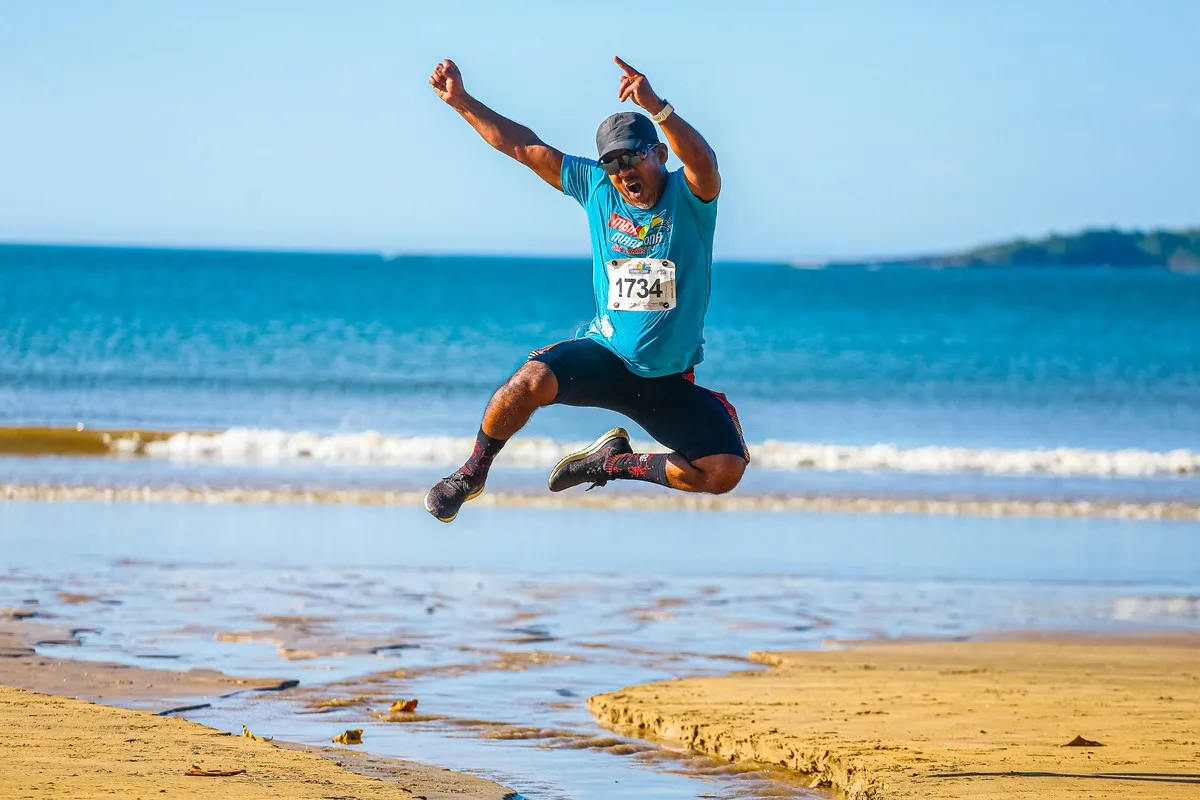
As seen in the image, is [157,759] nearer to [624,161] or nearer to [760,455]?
[624,161]

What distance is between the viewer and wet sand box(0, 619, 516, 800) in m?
6.61

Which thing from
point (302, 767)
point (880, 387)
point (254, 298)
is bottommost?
point (302, 767)

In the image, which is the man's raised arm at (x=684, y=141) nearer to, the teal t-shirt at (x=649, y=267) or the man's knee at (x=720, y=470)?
the teal t-shirt at (x=649, y=267)

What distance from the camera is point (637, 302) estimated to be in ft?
25.1

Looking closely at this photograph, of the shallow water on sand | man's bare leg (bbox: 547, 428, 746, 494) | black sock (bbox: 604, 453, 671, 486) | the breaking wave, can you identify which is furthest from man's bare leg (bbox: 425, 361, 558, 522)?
the breaking wave

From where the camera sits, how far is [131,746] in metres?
7.34

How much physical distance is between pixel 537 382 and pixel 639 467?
921 mm

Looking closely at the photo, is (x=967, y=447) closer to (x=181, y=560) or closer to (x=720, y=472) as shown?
(x=181, y=560)

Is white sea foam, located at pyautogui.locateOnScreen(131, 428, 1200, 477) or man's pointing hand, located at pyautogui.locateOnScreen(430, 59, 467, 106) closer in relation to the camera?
man's pointing hand, located at pyautogui.locateOnScreen(430, 59, 467, 106)

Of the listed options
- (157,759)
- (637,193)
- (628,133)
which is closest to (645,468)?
(637,193)

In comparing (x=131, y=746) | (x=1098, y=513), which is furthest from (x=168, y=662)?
(x=1098, y=513)

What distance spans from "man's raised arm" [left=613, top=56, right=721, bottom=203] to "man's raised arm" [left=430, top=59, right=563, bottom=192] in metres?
0.74

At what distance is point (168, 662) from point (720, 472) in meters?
3.81

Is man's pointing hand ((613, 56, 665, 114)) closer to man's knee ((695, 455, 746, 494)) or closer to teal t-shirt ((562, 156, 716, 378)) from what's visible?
teal t-shirt ((562, 156, 716, 378))
